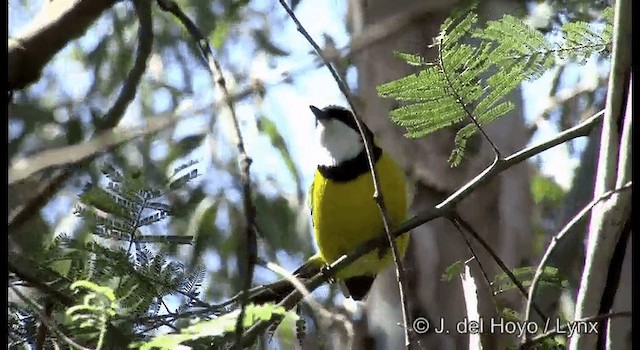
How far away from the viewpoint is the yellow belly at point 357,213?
1.42m

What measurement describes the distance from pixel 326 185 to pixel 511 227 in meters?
0.46

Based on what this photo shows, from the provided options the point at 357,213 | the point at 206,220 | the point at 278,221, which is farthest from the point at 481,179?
the point at 278,221

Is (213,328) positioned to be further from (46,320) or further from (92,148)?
(92,148)

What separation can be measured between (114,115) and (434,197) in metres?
0.73

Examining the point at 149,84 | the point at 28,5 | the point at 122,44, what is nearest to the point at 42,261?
the point at 28,5

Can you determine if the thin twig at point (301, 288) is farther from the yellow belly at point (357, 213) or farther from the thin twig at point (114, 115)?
the yellow belly at point (357, 213)

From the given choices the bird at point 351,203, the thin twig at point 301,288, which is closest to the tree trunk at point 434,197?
the bird at point 351,203

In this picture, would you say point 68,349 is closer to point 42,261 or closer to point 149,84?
point 42,261

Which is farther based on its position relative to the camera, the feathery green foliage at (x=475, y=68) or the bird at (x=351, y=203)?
the bird at (x=351, y=203)

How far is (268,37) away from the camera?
6.66 ft

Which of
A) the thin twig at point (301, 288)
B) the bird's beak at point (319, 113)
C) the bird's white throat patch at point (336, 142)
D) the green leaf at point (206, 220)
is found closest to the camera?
the thin twig at point (301, 288)

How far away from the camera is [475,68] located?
0.90 meters

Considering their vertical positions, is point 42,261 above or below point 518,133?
below
